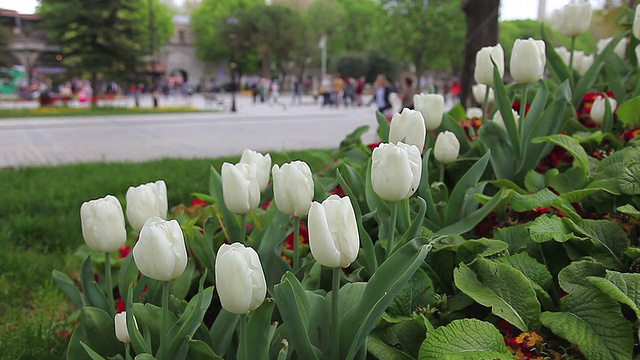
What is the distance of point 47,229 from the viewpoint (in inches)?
168

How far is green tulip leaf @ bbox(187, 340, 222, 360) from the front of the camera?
51.0 inches

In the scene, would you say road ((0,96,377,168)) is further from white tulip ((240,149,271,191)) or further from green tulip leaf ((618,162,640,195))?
green tulip leaf ((618,162,640,195))

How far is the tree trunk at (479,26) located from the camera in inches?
247

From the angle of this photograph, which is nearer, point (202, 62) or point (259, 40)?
point (259, 40)

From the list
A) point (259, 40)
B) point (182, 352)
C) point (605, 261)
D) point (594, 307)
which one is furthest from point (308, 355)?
point (259, 40)

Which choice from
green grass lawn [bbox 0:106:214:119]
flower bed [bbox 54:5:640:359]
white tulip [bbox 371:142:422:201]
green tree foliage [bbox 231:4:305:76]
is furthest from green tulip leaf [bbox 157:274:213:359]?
green tree foliage [bbox 231:4:305:76]

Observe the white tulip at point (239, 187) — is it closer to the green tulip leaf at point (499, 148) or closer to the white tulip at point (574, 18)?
the green tulip leaf at point (499, 148)

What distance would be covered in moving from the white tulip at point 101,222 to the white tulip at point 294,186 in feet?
1.37

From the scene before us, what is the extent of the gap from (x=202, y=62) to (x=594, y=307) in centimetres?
7417

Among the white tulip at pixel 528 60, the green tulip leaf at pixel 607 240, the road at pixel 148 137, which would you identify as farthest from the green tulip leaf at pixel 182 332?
the road at pixel 148 137

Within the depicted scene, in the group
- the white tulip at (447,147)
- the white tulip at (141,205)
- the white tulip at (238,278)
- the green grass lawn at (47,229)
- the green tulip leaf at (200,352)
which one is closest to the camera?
the white tulip at (238,278)

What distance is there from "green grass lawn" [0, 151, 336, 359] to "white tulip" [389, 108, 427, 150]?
2.99 ft

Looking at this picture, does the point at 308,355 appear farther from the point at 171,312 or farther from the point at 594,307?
the point at 594,307

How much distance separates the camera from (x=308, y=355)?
3.94 ft
